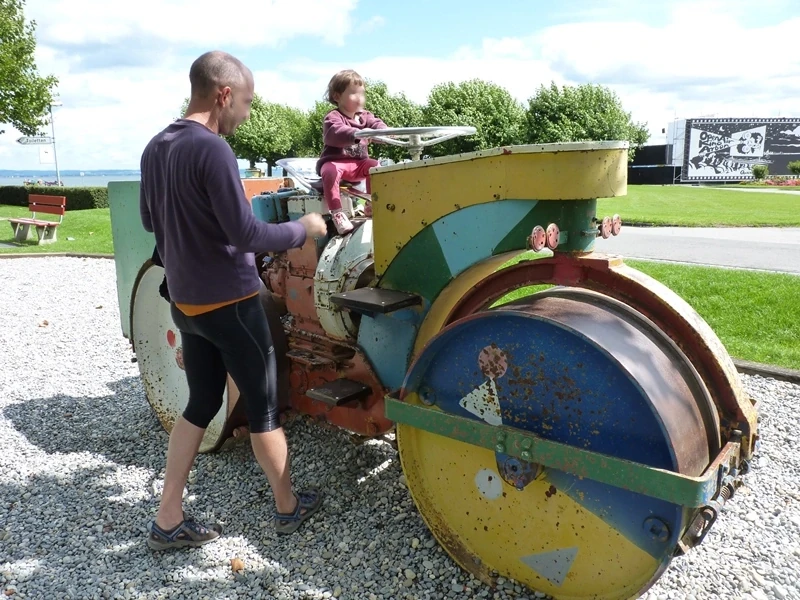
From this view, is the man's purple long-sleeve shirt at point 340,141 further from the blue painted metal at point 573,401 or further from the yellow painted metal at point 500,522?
the blue painted metal at point 573,401

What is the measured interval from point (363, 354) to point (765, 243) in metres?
10.4

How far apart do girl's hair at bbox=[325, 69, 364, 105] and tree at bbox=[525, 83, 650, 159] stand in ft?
131

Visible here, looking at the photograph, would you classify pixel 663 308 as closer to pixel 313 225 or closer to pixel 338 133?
pixel 313 225

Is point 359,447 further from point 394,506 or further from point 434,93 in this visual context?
point 434,93

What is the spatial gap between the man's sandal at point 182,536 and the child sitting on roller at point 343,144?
1.42 metres

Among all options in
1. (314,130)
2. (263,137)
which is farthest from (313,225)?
(314,130)

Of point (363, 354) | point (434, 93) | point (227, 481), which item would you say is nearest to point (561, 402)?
point (363, 354)

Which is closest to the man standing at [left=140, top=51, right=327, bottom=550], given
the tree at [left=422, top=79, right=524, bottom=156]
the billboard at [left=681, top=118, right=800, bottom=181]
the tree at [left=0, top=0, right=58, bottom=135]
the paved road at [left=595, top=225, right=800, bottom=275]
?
the paved road at [left=595, top=225, right=800, bottom=275]

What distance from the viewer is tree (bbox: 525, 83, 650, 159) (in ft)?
137

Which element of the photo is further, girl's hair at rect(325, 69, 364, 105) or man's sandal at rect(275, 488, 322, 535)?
girl's hair at rect(325, 69, 364, 105)

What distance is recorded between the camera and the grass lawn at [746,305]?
4.79m

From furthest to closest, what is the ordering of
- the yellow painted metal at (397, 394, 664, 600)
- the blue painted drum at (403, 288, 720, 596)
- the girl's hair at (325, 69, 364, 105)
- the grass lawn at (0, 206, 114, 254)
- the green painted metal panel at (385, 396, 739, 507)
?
the grass lawn at (0, 206, 114, 254) → the girl's hair at (325, 69, 364, 105) → the yellow painted metal at (397, 394, 664, 600) → the blue painted drum at (403, 288, 720, 596) → the green painted metal panel at (385, 396, 739, 507)

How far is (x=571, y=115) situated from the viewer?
42469mm

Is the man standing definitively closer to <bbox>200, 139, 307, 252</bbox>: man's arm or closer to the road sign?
<bbox>200, 139, 307, 252</bbox>: man's arm
